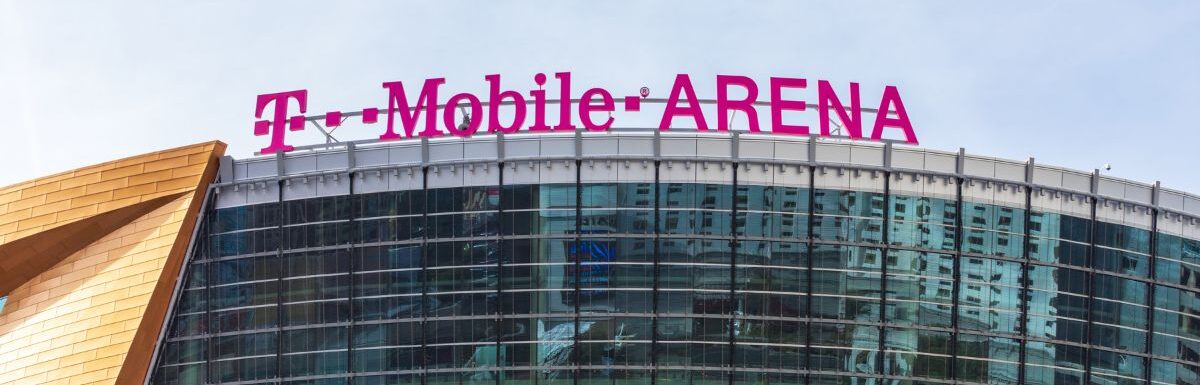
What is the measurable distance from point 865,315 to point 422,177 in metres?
24.3

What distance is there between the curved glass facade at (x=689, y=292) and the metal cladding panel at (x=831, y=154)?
2.36 ft

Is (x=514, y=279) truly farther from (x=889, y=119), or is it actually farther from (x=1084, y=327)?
(x=1084, y=327)

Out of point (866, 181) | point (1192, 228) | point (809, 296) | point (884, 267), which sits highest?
point (866, 181)

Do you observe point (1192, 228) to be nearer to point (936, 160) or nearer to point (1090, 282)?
point (1090, 282)

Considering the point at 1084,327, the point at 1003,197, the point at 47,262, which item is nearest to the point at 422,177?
the point at 47,262

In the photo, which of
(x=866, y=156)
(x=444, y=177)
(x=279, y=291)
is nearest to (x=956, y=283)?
(x=866, y=156)

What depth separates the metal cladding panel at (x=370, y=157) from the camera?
7731cm

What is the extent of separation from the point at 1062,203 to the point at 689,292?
20828 millimetres

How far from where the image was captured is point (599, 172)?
2985 inches

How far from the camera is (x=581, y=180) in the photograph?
75750mm

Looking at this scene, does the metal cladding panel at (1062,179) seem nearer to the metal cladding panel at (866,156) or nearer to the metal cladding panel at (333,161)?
the metal cladding panel at (866,156)

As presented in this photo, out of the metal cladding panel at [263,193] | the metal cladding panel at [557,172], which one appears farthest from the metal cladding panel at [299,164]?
the metal cladding panel at [557,172]

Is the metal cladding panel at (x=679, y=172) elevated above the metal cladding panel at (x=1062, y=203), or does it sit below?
above

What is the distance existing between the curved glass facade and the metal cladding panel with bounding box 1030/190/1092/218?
0.12 m
